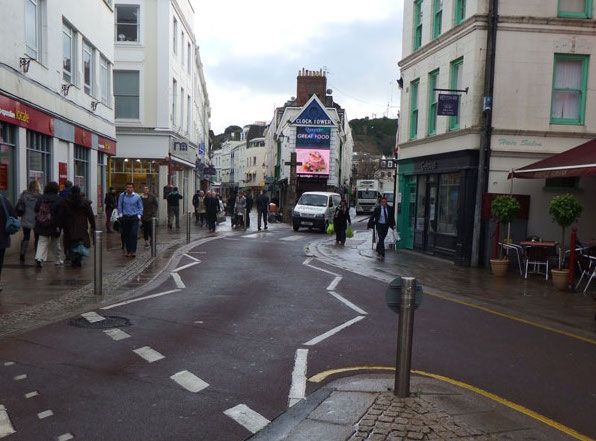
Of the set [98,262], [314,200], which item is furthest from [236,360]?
[314,200]

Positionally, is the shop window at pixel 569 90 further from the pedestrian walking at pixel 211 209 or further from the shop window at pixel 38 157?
the pedestrian walking at pixel 211 209

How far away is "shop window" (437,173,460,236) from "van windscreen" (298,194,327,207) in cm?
1131

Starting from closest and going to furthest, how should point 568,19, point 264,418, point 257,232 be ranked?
point 264,418 < point 568,19 < point 257,232

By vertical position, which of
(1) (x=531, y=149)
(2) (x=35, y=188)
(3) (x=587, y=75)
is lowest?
(2) (x=35, y=188)

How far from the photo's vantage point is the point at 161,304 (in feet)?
29.4

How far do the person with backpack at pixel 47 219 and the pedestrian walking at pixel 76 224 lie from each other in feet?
0.65

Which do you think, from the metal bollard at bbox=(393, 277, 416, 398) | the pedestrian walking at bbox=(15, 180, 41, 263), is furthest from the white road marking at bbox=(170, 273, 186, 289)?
the metal bollard at bbox=(393, 277, 416, 398)

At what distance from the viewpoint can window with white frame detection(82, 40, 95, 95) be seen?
20.3 m

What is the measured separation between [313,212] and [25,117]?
15.3 meters

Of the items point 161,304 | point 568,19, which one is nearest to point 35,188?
point 161,304

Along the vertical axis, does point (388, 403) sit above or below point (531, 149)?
below

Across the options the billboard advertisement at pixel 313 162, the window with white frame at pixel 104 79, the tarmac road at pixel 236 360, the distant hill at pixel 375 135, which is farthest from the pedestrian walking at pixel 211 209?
the distant hill at pixel 375 135

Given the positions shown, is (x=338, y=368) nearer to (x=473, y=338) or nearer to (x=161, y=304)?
(x=473, y=338)

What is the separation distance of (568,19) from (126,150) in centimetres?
2169
